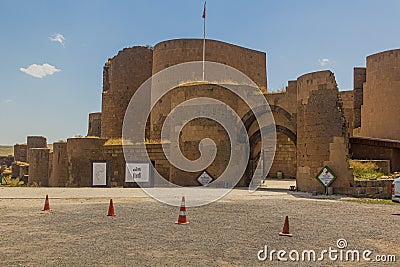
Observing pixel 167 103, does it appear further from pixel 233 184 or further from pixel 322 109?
pixel 322 109

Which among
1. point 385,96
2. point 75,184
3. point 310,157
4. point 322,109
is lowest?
point 75,184

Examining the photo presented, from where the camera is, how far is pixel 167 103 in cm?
2570

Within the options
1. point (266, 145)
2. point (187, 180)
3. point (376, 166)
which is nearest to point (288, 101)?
point (376, 166)

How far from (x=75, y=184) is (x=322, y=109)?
14216 mm

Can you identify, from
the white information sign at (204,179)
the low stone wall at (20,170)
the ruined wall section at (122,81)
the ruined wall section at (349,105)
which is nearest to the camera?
the white information sign at (204,179)

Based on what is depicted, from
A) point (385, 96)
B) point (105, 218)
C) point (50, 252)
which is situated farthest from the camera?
point (385, 96)

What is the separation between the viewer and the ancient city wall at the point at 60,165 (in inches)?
1001

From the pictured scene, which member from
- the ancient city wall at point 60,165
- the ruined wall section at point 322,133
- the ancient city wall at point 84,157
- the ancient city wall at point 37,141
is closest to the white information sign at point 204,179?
the ruined wall section at point 322,133

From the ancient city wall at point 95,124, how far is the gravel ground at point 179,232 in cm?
2580

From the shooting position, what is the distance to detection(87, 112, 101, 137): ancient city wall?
128 ft

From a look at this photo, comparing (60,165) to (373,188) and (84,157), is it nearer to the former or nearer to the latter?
(84,157)

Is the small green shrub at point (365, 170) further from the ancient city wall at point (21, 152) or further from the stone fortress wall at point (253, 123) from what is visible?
the ancient city wall at point (21, 152)

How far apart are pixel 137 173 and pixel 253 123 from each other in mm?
6510

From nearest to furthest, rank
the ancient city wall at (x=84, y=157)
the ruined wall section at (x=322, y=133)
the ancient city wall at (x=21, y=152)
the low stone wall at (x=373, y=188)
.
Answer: the low stone wall at (x=373, y=188), the ruined wall section at (x=322, y=133), the ancient city wall at (x=84, y=157), the ancient city wall at (x=21, y=152)
